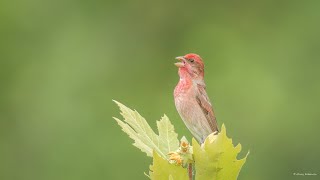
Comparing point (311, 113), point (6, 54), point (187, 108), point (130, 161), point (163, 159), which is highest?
point (6, 54)

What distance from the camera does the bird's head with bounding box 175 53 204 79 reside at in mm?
3659

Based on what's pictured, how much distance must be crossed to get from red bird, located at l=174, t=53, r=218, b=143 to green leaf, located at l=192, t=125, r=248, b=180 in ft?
1.92

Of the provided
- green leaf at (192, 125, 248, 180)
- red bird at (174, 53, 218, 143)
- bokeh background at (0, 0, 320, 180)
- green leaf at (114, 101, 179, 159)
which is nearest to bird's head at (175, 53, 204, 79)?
red bird at (174, 53, 218, 143)

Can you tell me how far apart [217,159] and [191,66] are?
932 millimetres

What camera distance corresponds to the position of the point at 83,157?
1460cm

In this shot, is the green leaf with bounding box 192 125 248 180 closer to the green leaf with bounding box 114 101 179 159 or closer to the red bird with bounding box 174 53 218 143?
the green leaf with bounding box 114 101 179 159

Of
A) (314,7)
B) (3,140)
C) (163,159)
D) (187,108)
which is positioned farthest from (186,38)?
(163,159)

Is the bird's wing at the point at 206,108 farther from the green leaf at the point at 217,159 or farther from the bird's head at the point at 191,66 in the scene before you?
the green leaf at the point at 217,159

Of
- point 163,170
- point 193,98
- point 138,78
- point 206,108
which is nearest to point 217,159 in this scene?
point 163,170

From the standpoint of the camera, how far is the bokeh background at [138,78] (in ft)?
48.3

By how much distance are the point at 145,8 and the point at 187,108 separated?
14.4 m

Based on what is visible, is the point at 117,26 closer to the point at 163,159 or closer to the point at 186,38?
the point at 186,38

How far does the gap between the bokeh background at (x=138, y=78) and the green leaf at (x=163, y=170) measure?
31.4 feet

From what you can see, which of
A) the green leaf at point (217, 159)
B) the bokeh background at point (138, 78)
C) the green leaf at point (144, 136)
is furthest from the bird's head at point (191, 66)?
the bokeh background at point (138, 78)
